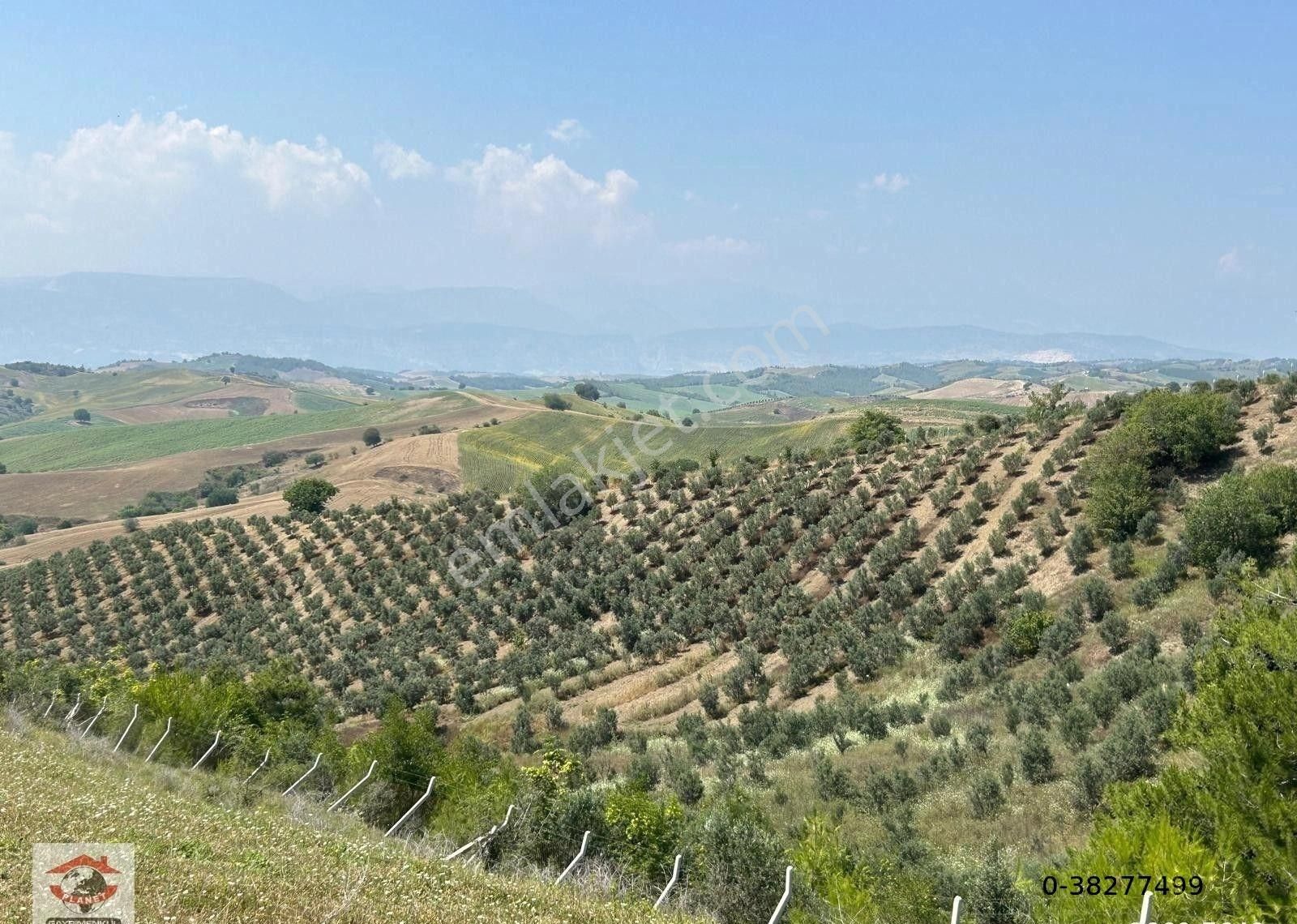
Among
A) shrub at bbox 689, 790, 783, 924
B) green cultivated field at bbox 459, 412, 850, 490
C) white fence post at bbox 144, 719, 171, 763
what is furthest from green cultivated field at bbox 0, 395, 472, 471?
shrub at bbox 689, 790, 783, 924

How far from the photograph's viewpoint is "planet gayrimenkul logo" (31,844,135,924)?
7.76 metres

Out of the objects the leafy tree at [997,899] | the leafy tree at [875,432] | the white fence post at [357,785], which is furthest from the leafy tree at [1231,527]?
the white fence post at [357,785]

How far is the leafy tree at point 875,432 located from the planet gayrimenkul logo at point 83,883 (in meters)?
48.2

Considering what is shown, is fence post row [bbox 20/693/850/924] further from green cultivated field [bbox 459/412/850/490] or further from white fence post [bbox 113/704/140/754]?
green cultivated field [bbox 459/412/850/490]

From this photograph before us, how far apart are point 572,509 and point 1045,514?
35.1m

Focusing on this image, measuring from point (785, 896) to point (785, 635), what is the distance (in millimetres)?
22871

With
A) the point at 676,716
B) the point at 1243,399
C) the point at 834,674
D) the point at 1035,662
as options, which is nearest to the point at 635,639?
the point at 676,716

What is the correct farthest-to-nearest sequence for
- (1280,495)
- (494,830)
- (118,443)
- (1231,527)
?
(118,443) → (1280,495) → (1231,527) → (494,830)

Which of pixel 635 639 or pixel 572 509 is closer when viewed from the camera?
pixel 635 639

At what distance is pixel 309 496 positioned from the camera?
81312mm

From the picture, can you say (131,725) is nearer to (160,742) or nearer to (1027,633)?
(160,742)

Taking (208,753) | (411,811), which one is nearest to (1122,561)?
(411,811)

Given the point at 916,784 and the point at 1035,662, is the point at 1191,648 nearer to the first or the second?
the point at 1035,662

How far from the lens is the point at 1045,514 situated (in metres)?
34.3
